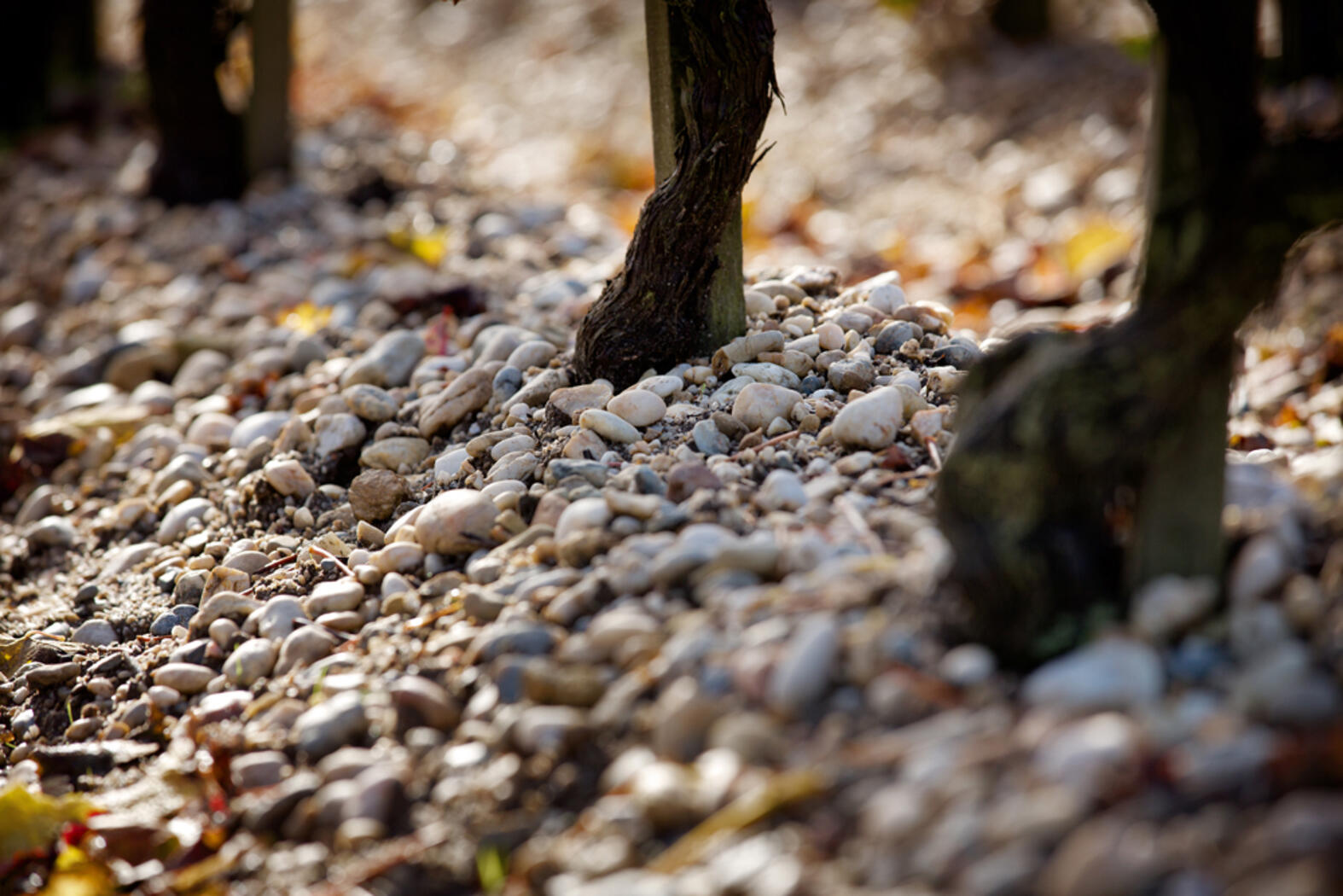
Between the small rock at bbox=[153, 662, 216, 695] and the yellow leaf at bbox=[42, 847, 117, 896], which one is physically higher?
the small rock at bbox=[153, 662, 216, 695]

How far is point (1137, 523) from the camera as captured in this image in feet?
5.44

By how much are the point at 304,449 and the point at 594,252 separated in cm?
161

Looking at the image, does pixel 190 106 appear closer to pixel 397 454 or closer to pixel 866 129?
pixel 397 454

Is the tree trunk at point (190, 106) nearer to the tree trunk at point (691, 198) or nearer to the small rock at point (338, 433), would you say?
the small rock at point (338, 433)

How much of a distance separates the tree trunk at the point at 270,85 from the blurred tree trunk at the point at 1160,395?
14.9 ft

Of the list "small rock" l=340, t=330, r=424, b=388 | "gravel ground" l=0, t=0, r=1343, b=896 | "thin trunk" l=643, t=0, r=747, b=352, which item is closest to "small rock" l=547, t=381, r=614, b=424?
"gravel ground" l=0, t=0, r=1343, b=896

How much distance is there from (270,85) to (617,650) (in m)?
4.39

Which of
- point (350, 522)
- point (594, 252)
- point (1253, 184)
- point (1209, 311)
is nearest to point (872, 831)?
point (1209, 311)

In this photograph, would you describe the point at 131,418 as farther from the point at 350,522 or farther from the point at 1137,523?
the point at 1137,523

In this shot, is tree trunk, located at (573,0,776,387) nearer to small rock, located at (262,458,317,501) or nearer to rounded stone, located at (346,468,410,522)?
rounded stone, located at (346,468,410,522)

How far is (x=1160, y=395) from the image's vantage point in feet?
5.25

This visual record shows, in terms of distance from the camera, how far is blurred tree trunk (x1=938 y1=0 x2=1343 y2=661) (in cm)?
158

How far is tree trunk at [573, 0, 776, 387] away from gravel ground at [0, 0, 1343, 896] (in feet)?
0.36

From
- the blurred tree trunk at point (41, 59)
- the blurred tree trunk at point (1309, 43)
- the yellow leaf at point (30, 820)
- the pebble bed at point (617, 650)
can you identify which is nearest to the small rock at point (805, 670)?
the pebble bed at point (617, 650)
